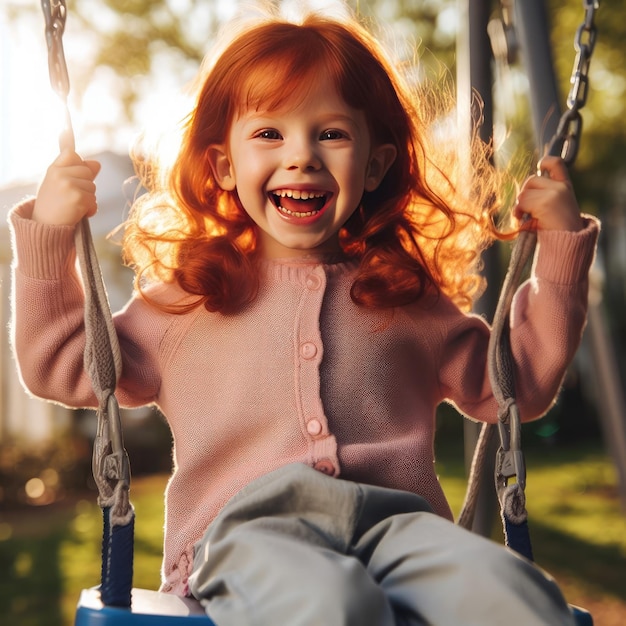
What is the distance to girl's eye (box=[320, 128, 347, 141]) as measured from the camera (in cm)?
166

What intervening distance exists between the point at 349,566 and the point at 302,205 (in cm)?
59

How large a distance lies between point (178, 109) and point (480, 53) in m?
1.24

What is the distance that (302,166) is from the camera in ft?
5.25

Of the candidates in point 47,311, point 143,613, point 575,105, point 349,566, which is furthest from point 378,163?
point 143,613

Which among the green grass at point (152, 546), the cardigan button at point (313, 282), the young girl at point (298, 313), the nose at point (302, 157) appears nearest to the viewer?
the young girl at point (298, 313)

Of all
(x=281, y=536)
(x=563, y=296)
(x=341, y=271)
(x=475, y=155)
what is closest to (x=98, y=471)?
(x=281, y=536)

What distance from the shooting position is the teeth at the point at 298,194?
1.64 meters

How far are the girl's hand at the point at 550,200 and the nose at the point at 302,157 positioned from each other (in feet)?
1.28

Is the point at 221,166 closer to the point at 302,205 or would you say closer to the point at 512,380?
the point at 302,205

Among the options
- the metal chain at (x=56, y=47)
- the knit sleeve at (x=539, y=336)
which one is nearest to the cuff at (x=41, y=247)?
the metal chain at (x=56, y=47)

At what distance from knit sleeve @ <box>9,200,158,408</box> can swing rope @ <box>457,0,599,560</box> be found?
647 mm

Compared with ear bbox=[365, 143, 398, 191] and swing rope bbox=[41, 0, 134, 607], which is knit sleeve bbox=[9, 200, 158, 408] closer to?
swing rope bbox=[41, 0, 134, 607]

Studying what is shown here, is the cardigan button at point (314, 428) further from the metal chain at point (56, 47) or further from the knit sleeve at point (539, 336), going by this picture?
the metal chain at point (56, 47)

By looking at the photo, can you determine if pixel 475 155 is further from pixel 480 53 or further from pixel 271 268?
pixel 480 53
